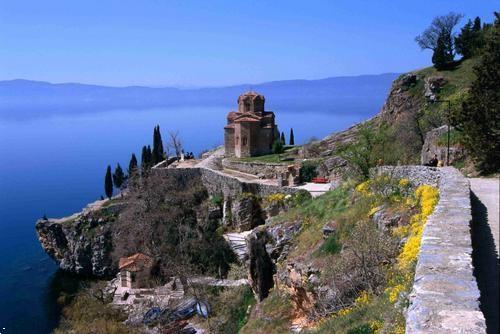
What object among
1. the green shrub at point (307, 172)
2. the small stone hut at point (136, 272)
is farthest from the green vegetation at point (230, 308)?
the green shrub at point (307, 172)

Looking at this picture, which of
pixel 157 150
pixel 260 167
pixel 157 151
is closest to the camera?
pixel 260 167

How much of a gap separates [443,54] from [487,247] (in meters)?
36.0

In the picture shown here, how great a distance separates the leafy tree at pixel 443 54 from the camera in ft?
132

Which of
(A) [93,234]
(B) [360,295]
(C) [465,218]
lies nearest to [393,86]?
(A) [93,234]

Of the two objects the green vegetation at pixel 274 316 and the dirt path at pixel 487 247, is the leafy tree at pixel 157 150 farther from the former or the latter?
the dirt path at pixel 487 247

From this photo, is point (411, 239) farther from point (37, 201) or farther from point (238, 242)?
point (37, 201)

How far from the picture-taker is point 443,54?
133 ft

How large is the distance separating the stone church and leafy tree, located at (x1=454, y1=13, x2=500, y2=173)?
25.8 m

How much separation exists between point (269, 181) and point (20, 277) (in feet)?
77.4

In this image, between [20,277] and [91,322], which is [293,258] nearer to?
[91,322]

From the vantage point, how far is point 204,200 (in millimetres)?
37750

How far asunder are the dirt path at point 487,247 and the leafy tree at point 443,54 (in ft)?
99.3

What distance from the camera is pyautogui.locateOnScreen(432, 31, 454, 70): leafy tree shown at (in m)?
40.3

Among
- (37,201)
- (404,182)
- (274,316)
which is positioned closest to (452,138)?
(404,182)
